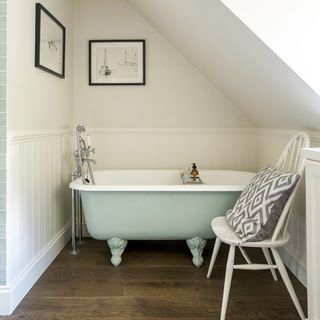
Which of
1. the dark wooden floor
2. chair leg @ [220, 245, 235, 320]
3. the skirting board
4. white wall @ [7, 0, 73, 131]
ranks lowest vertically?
the dark wooden floor

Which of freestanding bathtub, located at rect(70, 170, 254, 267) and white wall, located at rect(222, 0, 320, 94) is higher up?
white wall, located at rect(222, 0, 320, 94)

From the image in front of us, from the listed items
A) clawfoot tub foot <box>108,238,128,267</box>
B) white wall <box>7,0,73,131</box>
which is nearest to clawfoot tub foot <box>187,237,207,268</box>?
clawfoot tub foot <box>108,238,128,267</box>

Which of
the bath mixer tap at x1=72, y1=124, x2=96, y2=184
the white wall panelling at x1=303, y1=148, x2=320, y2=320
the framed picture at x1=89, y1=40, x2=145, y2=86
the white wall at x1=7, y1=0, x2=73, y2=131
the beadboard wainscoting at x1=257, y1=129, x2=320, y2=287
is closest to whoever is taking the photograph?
the white wall panelling at x1=303, y1=148, x2=320, y2=320

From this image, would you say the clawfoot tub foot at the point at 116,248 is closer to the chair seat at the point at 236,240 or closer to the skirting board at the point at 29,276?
the skirting board at the point at 29,276

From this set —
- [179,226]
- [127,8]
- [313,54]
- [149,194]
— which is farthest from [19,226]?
[127,8]

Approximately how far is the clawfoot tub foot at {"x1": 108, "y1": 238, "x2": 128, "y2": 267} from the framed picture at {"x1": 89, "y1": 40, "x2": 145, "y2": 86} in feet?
4.89

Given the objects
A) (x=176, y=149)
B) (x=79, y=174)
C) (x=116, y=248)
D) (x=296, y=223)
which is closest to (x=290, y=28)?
(x=296, y=223)

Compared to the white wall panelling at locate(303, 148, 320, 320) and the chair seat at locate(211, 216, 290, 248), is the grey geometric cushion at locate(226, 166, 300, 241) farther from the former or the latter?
the white wall panelling at locate(303, 148, 320, 320)

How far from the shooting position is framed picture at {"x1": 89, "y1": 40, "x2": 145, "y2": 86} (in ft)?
9.28

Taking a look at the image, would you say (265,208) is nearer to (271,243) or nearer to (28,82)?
(271,243)

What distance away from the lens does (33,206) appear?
6.40ft

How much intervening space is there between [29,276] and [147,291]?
74cm

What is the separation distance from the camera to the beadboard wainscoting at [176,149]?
2.91 m

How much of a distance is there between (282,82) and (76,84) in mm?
1942
